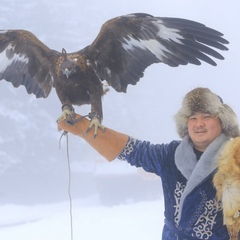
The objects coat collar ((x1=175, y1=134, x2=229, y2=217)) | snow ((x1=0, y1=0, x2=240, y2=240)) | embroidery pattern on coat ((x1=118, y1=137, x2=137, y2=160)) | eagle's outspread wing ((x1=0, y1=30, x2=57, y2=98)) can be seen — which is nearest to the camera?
coat collar ((x1=175, y1=134, x2=229, y2=217))

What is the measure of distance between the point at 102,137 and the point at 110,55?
0.34 metres

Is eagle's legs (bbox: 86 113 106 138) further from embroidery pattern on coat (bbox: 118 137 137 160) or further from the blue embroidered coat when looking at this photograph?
the blue embroidered coat

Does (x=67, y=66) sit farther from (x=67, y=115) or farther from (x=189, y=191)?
(x=189, y=191)

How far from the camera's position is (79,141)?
23.8 meters

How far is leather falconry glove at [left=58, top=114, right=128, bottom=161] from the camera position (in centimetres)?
155

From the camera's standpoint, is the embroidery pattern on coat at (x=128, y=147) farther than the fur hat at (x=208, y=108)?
Yes

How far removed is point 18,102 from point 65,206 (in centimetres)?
695

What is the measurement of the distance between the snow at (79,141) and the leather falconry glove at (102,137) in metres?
7.12

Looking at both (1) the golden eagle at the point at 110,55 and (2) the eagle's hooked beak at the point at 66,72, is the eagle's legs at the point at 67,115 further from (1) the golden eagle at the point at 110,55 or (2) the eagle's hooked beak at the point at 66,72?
(2) the eagle's hooked beak at the point at 66,72

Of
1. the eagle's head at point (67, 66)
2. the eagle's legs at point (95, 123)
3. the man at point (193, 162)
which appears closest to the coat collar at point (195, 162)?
the man at point (193, 162)

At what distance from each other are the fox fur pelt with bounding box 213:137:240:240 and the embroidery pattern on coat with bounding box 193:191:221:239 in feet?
0.18

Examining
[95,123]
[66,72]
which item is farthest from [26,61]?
[95,123]

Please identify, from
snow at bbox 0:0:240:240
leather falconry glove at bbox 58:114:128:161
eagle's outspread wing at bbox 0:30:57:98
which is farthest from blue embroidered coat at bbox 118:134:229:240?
snow at bbox 0:0:240:240

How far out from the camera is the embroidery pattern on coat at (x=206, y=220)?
1.36 metres
